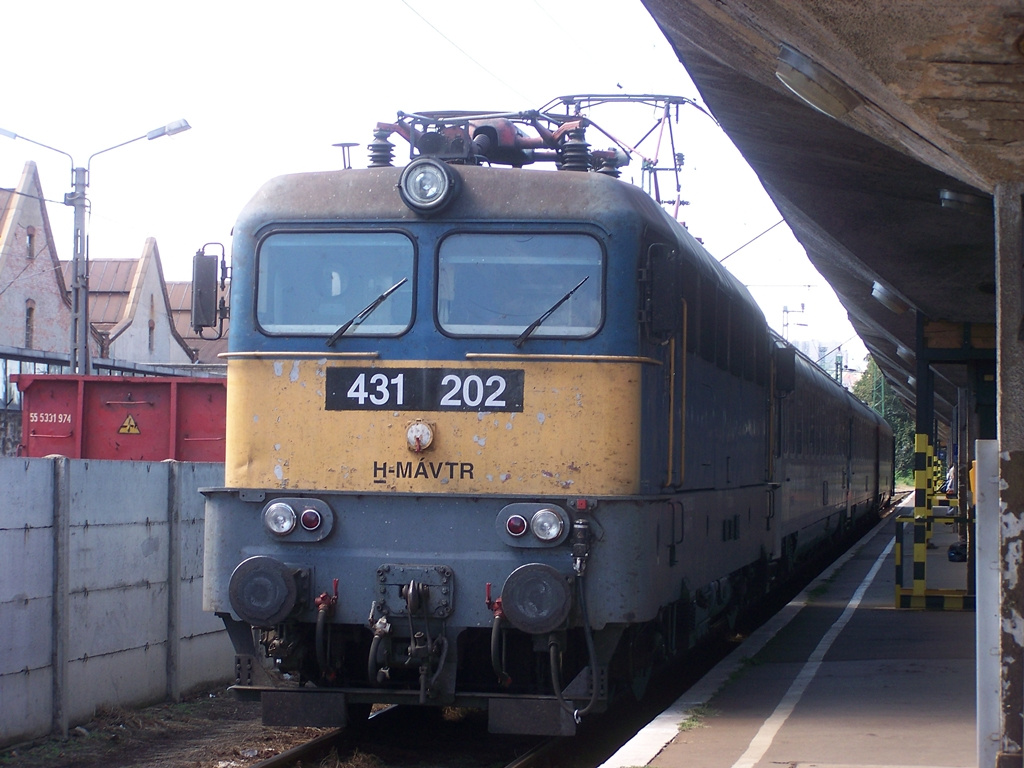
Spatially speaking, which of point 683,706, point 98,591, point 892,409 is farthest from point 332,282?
point 892,409

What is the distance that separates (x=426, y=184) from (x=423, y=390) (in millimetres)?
1186

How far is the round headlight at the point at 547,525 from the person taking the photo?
6.82m

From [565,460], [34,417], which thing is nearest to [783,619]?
[565,460]

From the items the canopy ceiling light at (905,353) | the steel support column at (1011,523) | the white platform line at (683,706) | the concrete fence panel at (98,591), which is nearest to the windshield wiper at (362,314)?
the concrete fence panel at (98,591)

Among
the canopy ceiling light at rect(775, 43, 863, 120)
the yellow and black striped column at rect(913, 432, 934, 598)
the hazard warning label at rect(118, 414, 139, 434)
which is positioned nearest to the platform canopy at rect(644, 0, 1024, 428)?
the canopy ceiling light at rect(775, 43, 863, 120)

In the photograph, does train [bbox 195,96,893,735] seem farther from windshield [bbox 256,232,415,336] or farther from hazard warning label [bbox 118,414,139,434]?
hazard warning label [bbox 118,414,139,434]

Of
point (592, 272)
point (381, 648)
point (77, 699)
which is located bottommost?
point (77, 699)

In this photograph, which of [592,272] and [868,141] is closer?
[592,272]

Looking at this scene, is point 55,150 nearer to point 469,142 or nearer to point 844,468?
point 844,468

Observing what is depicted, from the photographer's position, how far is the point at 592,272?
7.18 metres

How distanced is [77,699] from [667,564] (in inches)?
160

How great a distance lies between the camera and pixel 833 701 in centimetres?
809

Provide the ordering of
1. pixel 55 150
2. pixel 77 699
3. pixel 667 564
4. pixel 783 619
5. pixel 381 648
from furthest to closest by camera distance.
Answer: pixel 55 150 < pixel 783 619 < pixel 77 699 < pixel 667 564 < pixel 381 648

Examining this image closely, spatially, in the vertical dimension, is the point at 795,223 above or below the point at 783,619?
above
